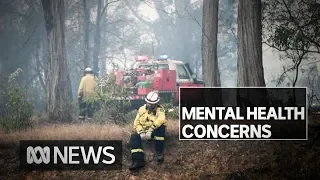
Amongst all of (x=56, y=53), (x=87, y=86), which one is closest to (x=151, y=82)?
(x=87, y=86)

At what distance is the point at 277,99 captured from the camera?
7910 millimetres

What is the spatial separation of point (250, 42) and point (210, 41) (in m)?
2.86

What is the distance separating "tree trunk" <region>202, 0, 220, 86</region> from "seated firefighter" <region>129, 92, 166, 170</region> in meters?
4.41

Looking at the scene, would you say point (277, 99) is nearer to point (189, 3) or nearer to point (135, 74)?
point (135, 74)

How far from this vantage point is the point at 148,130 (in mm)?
6945

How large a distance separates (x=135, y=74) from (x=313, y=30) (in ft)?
15.6

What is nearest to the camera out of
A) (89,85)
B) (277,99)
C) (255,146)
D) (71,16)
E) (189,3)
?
(255,146)

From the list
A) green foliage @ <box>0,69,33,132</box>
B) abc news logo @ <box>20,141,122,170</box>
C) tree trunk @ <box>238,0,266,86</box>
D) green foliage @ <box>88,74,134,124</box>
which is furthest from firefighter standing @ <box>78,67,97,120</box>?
tree trunk @ <box>238,0,266,86</box>

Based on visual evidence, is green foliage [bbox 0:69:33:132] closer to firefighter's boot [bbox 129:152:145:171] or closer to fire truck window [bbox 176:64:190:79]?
firefighter's boot [bbox 129:152:145:171]

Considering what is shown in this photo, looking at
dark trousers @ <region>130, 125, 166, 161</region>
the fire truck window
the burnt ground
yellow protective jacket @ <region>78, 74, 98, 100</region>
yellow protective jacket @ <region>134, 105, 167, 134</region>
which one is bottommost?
the burnt ground

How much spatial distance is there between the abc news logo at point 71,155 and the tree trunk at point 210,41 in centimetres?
443

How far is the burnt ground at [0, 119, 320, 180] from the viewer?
21.9 ft

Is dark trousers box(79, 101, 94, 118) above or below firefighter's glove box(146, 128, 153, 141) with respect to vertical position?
above

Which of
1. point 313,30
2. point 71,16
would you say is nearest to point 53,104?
point 313,30
